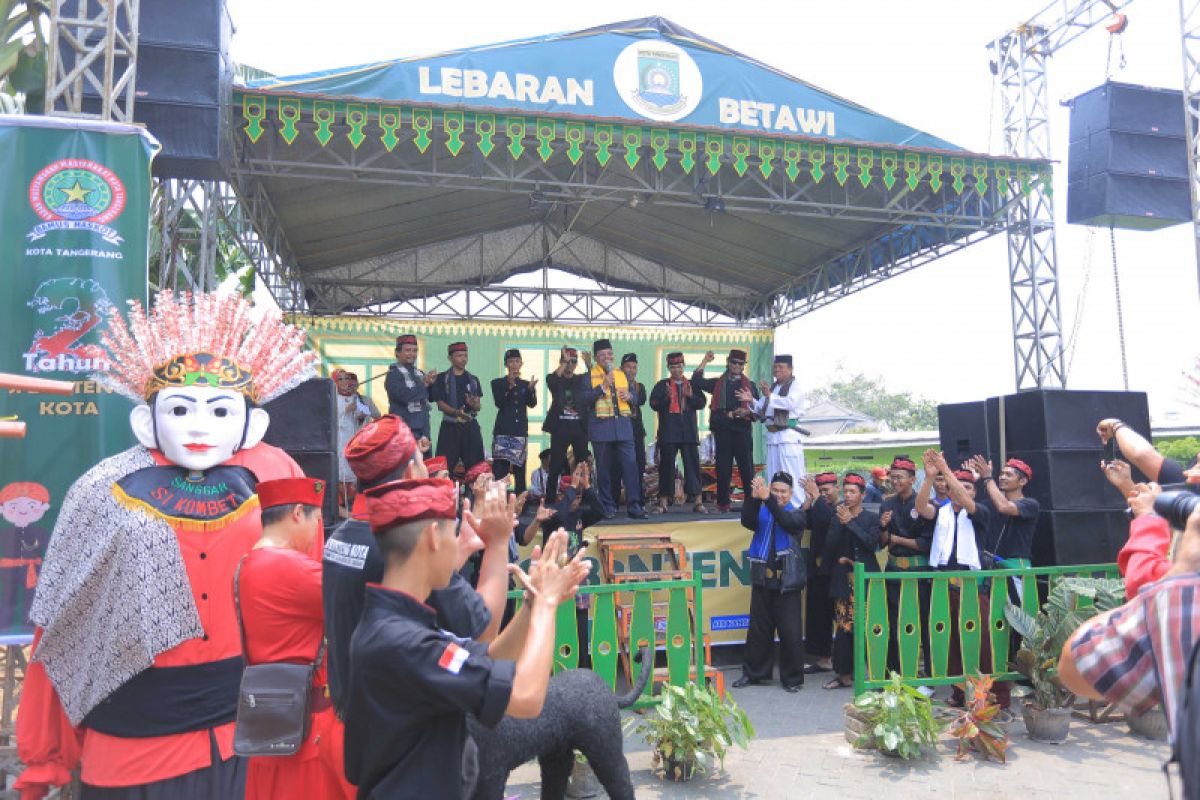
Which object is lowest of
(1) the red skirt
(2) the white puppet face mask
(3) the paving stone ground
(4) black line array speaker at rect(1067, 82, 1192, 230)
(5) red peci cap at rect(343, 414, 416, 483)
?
(3) the paving stone ground

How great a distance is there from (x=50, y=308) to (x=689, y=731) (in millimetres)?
3764

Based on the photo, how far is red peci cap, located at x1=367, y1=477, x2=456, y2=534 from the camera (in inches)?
74.6

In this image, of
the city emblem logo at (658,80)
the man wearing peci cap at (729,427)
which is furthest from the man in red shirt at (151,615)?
the city emblem logo at (658,80)

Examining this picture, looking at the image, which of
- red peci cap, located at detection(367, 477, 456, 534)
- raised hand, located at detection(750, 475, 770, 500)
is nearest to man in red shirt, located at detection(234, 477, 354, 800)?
red peci cap, located at detection(367, 477, 456, 534)

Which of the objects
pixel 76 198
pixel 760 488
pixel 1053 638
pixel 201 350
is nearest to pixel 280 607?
pixel 201 350

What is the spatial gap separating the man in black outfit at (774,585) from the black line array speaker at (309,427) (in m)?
3.04

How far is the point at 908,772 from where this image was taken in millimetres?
4633

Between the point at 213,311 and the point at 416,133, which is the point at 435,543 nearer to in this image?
the point at 213,311

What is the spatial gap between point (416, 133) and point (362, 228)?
422 cm

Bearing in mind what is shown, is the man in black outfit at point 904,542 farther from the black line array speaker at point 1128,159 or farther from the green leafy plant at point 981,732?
the black line array speaker at point 1128,159

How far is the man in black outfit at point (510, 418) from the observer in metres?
8.41

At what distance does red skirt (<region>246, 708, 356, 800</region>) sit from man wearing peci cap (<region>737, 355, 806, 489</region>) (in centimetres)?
610

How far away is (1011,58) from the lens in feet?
32.5

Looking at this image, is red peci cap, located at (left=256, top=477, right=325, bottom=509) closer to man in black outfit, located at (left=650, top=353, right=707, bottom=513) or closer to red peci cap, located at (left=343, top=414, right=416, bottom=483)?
red peci cap, located at (left=343, top=414, right=416, bottom=483)
